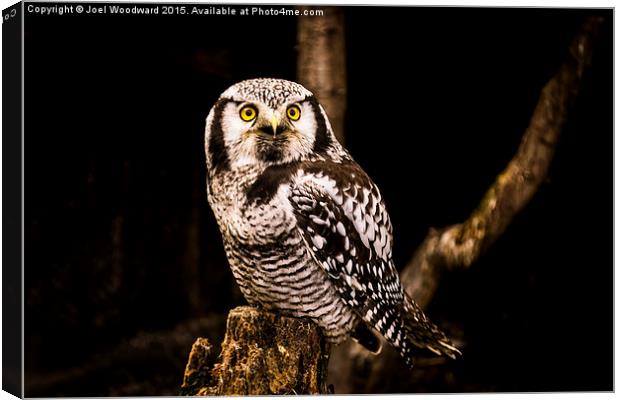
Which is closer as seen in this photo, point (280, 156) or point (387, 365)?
point (280, 156)

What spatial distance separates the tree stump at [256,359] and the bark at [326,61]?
2.94ft

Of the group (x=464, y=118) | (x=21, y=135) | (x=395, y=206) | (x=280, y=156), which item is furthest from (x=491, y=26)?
(x=21, y=135)

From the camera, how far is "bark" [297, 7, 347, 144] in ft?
11.8

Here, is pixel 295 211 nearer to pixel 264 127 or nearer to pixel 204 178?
pixel 264 127

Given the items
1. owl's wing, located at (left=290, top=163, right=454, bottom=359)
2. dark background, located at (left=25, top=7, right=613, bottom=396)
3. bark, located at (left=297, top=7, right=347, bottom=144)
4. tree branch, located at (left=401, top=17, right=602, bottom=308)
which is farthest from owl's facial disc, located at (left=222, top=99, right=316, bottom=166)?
tree branch, located at (left=401, top=17, right=602, bottom=308)

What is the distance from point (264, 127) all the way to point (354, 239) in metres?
0.52

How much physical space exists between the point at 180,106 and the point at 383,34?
32.8 inches

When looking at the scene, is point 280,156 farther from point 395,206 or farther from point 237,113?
point 395,206

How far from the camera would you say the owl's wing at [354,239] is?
3133 millimetres

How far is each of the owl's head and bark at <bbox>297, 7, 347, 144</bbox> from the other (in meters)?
0.42

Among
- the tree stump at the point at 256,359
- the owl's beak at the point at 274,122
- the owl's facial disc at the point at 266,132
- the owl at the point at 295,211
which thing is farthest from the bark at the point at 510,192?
the owl's beak at the point at 274,122

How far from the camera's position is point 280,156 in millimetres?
3158

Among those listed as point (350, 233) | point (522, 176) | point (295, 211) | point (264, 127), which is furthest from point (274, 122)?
point (522, 176)

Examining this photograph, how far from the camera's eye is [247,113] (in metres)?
3.10
